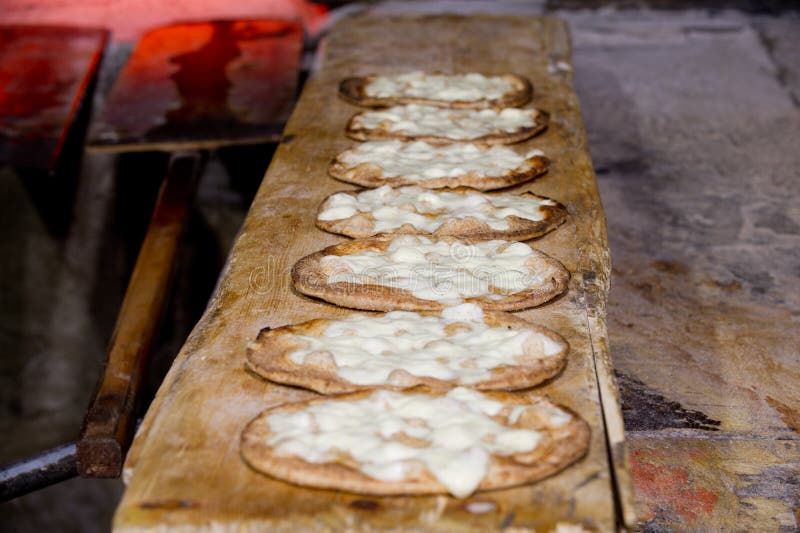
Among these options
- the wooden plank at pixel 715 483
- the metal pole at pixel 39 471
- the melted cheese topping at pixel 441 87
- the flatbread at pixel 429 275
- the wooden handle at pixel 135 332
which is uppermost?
the flatbread at pixel 429 275

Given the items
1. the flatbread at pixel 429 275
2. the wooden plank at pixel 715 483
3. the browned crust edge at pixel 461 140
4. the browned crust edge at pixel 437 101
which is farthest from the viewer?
the browned crust edge at pixel 437 101

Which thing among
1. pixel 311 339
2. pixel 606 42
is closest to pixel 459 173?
pixel 311 339

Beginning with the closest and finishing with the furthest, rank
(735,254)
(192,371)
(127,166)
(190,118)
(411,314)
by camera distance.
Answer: (192,371) < (411,314) < (735,254) < (190,118) < (127,166)

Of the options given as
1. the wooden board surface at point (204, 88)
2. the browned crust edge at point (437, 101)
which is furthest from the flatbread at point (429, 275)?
the wooden board surface at point (204, 88)

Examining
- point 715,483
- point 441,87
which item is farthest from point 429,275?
point 441,87

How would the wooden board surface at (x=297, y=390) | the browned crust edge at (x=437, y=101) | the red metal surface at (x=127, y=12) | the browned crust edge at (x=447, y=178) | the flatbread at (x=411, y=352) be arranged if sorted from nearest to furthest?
the wooden board surface at (x=297, y=390) < the flatbread at (x=411, y=352) < the browned crust edge at (x=447, y=178) < the browned crust edge at (x=437, y=101) < the red metal surface at (x=127, y=12)

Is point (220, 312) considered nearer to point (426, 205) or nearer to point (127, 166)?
point (426, 205)

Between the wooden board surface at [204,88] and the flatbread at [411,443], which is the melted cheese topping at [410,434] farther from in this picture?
the wooden board surface at [204,88]
